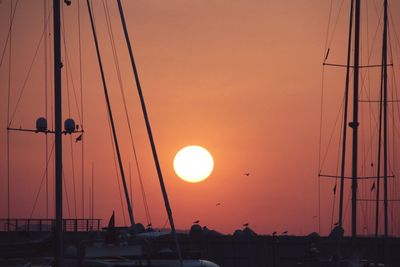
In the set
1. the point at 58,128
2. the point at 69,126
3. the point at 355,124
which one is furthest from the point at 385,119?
the point at 58,128

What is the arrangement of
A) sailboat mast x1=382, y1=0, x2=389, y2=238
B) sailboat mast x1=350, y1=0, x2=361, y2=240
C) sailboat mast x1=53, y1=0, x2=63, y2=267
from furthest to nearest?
sailboat mast x1=382, y1=0, x2=389, y2=238 < sailboat mast x1=350, y1=0, x2=361, y2=240 < sailboat mast x1=53, y1=0, x2=63, y2=267

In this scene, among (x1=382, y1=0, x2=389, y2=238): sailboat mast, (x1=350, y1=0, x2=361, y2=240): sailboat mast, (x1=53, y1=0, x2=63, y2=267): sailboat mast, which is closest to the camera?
(x1=53, y1=0, x2=63, y2=267): sailboat mast

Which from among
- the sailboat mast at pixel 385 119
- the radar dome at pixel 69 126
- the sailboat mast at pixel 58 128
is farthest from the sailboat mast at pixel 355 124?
the sailboat mast at pixel 58 128

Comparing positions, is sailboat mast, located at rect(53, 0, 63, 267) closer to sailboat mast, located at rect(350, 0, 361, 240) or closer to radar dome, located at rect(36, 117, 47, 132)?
radar dome, located at rect(36, 117, 47, 132)

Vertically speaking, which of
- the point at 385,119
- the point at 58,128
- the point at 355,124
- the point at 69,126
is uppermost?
the point at 385,119

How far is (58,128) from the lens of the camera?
3256 cm

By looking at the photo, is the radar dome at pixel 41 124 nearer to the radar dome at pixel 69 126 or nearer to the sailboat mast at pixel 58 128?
the radar dome at pixel 69 126

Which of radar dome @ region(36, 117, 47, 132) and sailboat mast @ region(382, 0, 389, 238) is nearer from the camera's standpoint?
radar dome @ region(36, 117, 47, 132)

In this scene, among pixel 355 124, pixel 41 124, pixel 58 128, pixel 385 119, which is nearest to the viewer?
pixel 58 128

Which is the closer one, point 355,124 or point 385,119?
point 355,124

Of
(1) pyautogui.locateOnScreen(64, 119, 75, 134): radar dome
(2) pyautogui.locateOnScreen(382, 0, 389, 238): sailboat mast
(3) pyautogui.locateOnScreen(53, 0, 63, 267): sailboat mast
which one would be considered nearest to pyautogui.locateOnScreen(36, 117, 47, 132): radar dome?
(1) pyautogui.locateOnScreen(64, 119, 75, 134): radar dome

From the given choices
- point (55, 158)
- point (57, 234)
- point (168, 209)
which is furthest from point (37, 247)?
point (168, 209)

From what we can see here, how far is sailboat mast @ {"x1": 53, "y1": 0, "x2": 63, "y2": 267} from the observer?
31484mm

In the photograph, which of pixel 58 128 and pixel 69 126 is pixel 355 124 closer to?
pixel 69 126
